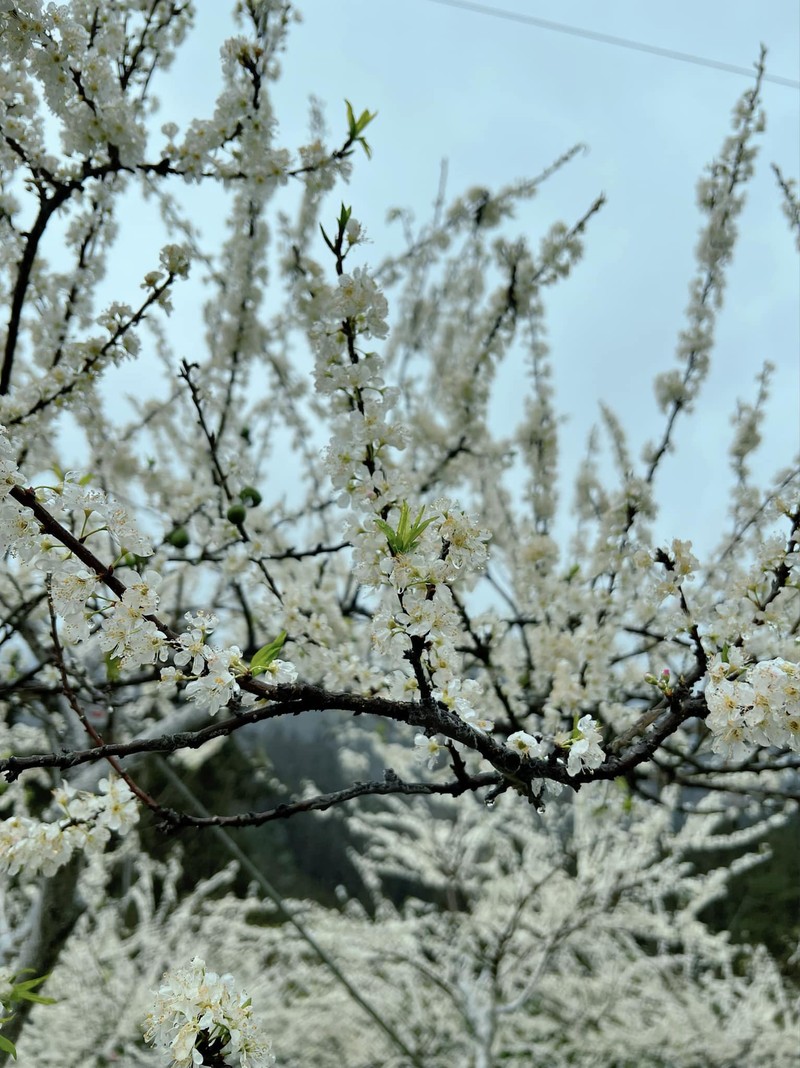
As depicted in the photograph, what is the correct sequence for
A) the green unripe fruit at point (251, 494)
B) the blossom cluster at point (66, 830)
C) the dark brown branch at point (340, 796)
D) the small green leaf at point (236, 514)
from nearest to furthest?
the dark brown branch at point (340, 796), the blossom cluster at point (66, 830), the small green leaf at point (236, 514), the green unripe fruit at point (251, 494)

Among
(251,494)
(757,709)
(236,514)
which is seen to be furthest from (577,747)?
(251,494)

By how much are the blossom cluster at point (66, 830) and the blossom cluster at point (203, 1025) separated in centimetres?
55

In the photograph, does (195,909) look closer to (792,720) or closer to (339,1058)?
(339,1058)

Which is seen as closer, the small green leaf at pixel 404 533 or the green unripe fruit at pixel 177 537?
the small green leaf at pixel 404 533

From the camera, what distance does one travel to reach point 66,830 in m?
1.56

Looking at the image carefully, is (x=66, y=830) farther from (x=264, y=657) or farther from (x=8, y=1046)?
(x=264, y=657)

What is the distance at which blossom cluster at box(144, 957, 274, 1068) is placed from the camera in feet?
3.34

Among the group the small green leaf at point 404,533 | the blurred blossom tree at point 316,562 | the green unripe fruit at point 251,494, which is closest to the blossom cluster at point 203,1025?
the blurred blossom tree at point 316,562

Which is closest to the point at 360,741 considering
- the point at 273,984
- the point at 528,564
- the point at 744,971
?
the point at 273,984

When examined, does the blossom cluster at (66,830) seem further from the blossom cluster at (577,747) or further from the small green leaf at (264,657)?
the blossom cluster at (577,747)

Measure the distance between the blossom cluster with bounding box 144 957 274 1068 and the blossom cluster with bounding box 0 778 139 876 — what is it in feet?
1.80

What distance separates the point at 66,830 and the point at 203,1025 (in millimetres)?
727

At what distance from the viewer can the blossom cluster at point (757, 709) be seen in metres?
0.95

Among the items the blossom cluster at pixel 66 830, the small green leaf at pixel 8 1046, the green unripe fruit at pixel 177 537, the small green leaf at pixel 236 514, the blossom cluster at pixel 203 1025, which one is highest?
the green unripe fruit at pixel 177 537
